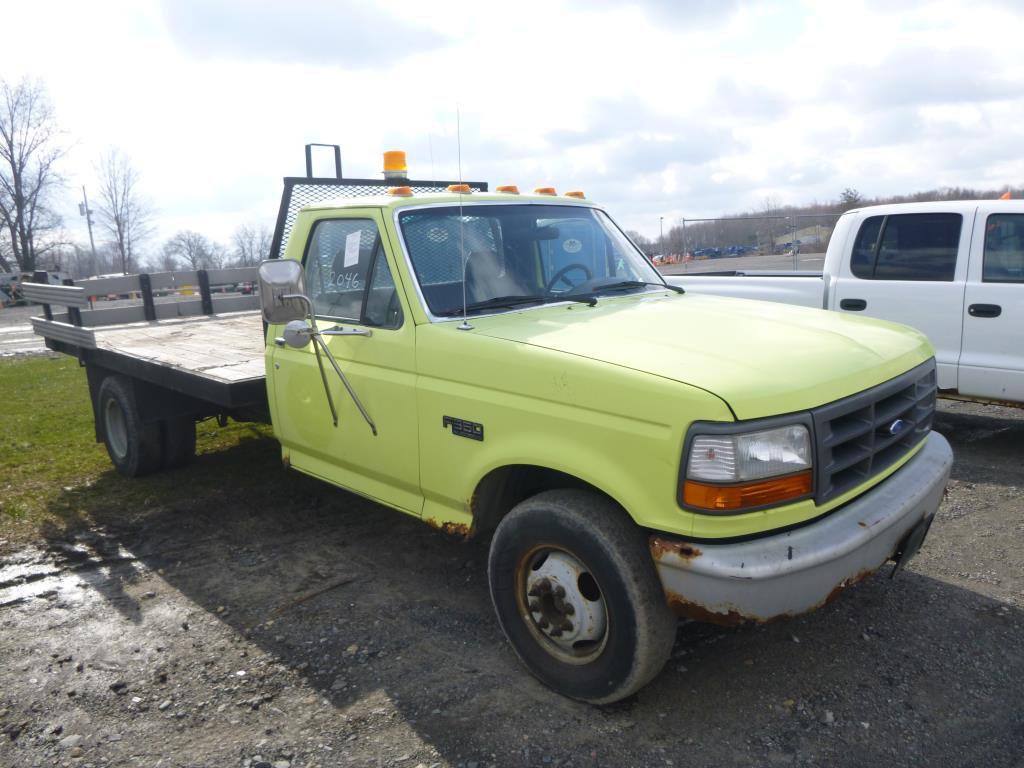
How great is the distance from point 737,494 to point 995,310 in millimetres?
4665

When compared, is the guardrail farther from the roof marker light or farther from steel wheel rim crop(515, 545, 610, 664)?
steel wheel rim crop(515, 545, 610, 664)

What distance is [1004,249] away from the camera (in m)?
6.20

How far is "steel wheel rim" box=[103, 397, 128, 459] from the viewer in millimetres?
6375

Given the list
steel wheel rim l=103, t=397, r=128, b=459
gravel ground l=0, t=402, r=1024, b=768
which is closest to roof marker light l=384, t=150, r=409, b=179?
gravel ground l=0, t=402, r=1024, b=768

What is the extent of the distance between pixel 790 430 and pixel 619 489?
61 cm

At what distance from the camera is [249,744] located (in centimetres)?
305

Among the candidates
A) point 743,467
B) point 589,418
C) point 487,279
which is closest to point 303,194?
point 487,279

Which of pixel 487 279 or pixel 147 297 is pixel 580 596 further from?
pixel 147 297

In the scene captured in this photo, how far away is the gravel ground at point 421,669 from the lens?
9.78 ft

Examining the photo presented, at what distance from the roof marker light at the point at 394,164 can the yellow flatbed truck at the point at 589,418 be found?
80 cm

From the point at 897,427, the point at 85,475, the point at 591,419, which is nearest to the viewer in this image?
the point at 591,419

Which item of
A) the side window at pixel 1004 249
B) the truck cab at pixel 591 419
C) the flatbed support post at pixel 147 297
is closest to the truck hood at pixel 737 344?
the truck cab at pixel 591 419

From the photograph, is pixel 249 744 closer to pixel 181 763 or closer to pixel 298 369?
pixel 181 763

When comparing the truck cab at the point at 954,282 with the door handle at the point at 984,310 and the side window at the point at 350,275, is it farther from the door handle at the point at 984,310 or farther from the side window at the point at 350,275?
the side window at the point at 350,275
